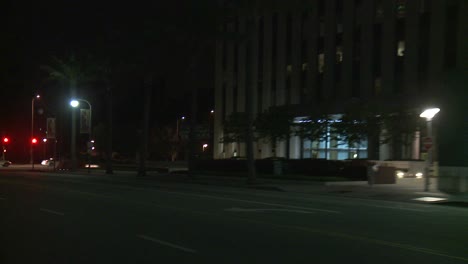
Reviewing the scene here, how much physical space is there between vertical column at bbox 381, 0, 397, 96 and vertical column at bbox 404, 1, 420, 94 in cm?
133

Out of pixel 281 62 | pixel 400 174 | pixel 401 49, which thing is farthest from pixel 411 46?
pixel 281 62

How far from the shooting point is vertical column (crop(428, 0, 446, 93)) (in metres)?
47.9

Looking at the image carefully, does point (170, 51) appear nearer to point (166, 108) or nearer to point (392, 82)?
point (392, 82)

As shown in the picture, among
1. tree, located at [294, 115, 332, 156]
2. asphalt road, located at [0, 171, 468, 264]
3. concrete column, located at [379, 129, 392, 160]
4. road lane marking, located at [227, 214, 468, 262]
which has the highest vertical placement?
tree, located at [294, 115, 332, 156]

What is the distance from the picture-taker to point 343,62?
56188 millimetres

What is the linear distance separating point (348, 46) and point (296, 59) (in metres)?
6.72

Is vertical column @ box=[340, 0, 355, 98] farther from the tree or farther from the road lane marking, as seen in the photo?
the road lane marking

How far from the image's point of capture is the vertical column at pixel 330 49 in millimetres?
57000

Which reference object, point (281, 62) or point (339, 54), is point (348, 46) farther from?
point (281, 62)

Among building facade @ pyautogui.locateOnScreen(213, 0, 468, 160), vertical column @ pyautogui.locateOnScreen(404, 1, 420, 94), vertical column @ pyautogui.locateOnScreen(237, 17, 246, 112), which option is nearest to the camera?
building facade @ pyautogui.locateOnScreen(213, 0, 468, 160)

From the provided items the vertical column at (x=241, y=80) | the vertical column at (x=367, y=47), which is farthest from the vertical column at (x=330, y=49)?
the vertical column at (x=241, y=80)

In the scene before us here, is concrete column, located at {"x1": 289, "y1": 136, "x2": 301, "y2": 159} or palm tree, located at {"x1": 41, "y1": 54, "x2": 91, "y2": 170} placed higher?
palm tree, located at {"x1": 41, "y1": 54, "x2": 91, "y2": 170}

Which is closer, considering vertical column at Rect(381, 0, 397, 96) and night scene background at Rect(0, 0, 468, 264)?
night scene background at Rect(0, 0, 468, 264)

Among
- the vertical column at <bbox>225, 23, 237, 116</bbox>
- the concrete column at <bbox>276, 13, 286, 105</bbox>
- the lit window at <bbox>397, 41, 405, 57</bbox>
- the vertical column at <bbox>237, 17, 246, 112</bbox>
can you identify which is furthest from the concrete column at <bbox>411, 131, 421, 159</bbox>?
the vertical column at <bbox>225, 23, 237, 116</bbox>
